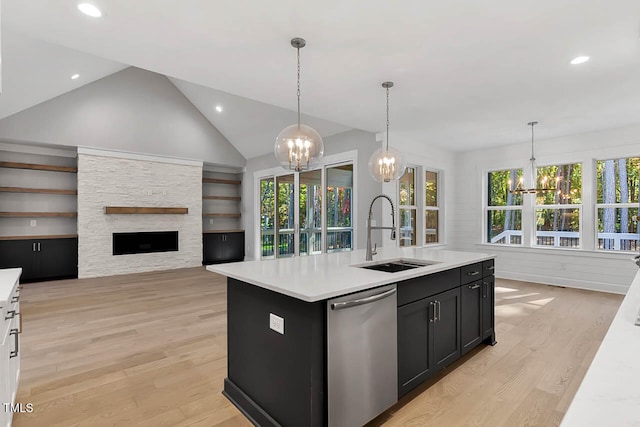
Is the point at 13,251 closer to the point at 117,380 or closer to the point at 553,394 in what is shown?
the point at 117,380

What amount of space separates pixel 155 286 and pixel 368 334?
4.97 metres

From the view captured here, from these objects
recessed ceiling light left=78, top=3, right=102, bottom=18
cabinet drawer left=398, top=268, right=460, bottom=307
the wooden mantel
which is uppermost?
recessed ceiling light left=78, top=3, right=102, bottom=18

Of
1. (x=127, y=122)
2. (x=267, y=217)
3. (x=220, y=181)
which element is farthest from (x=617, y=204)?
(x=127, y=122)

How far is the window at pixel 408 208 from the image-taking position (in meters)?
6.04

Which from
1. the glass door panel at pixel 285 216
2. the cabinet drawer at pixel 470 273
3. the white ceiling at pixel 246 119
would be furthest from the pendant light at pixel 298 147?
the glass door panel at pixel 285 216

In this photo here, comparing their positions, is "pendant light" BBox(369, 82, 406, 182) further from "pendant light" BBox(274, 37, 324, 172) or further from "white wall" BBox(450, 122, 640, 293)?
"white wall" BBox(450, 122, 640, 293)

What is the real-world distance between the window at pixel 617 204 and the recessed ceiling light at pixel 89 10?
7004mm

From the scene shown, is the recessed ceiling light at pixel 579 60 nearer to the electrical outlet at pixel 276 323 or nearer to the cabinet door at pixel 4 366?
the electrical outlet at pixel 276 323

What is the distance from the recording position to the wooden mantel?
21.3ft

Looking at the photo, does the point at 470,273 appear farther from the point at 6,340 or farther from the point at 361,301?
the point at 6,340

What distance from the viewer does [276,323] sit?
1.83 m

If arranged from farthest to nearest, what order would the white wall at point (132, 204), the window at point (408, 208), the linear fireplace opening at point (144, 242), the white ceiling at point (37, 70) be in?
the linear fireplace opening at point (144, 242) < the white wall at point (132, 204) < the window at point (408, 208) < the white ceiling at point (37, 70)

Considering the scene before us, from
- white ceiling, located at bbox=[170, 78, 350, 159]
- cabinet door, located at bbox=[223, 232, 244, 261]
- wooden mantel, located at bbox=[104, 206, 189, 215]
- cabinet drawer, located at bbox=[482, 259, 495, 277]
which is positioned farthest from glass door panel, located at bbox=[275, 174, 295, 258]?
cabinet drawer, located at bbox=[482, 259, 495, 277]

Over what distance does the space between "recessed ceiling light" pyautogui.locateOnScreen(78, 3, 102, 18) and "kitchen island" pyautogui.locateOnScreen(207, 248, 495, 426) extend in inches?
77.6
